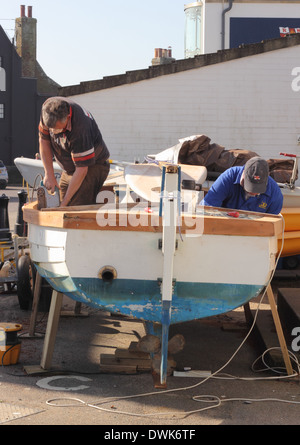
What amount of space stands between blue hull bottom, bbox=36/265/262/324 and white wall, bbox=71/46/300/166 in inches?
447

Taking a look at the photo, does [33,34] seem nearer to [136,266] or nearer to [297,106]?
[297,106]

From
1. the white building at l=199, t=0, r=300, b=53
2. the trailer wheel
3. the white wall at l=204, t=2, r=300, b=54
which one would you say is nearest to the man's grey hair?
the trailer wheel

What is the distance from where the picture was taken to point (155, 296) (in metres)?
5.43

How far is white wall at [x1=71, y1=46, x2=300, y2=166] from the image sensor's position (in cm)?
1673

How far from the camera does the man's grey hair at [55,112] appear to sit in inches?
239

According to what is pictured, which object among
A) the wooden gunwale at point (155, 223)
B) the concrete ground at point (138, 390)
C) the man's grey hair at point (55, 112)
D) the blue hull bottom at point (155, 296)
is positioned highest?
the man's grey hair at point (55, 112)

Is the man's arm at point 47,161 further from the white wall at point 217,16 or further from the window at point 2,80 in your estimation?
the window at point 2,80

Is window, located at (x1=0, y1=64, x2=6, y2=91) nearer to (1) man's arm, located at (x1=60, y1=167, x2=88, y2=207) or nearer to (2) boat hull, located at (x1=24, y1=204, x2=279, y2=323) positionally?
(1) man's arm, located at (x1=60, y1=167, x2=88, y2=207)

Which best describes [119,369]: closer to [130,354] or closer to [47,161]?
[130,354]

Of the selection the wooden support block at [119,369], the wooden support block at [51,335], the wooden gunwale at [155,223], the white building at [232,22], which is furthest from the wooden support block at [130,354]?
the white building at [232,22]

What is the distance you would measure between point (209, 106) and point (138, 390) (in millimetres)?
12130

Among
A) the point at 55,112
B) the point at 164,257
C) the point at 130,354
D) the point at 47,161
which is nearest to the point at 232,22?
the point at 47,161

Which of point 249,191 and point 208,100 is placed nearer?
point 249,191

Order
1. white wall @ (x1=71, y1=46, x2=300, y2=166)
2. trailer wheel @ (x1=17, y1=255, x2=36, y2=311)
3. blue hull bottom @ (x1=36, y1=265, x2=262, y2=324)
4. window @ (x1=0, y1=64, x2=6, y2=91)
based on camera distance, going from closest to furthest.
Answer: blue hull bottom @ (x1=36, y1=265, x2=262, y2=324) → trailer wheel @ (x1=17, y1=255, x2=36, y2=311) → white wall @ (x1=71, y1=46, x2=300, y2=166) → window @ (x1=0, y1=64, x2=6, y2=91)
